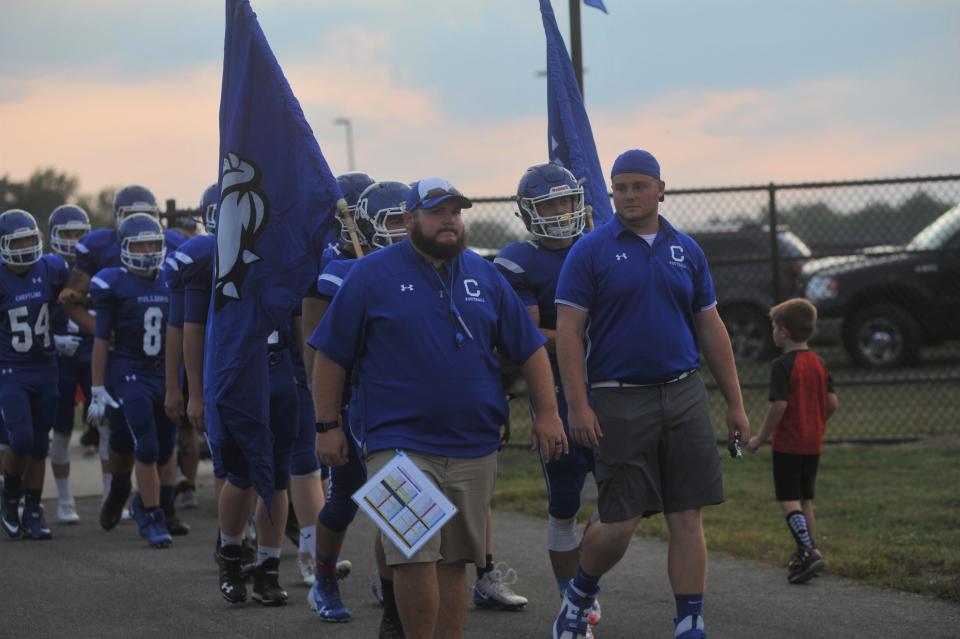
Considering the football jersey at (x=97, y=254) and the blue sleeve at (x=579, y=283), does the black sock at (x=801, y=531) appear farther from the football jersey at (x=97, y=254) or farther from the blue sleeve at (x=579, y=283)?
the football jersey at (x=97, y=254)

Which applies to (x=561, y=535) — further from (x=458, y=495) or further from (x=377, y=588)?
(x=458, y=495)

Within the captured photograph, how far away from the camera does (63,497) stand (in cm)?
1103

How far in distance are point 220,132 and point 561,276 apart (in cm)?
248

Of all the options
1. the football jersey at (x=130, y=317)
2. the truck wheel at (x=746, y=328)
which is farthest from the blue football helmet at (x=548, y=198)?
the truck wheel at (x=746, y=328)

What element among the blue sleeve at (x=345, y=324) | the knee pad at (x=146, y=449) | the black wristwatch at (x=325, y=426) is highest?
the blue sleeve at (x=345, y=324)

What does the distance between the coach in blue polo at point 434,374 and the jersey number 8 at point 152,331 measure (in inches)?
174

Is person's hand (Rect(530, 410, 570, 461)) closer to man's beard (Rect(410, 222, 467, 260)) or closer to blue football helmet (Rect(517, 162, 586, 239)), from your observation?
man's beard (Rect(410, 222, 467, 260))

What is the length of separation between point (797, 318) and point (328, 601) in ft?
10.2

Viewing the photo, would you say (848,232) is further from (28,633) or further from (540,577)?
(28,633)

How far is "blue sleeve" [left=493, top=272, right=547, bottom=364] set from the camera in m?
5.65

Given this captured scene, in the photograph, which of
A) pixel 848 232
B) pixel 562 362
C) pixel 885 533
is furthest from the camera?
pixel 848 232

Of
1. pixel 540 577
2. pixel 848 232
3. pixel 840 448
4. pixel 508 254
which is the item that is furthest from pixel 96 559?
pixel 848 232

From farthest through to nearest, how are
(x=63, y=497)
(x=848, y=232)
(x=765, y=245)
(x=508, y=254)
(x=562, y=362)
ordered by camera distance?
1. (x=765, y=245)
2. (x=848, y=232)
3. (x=63, y=497)
4. (x=508, y=254)
5. (x=562, y=362)

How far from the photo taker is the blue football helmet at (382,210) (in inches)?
268
